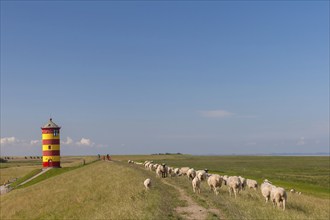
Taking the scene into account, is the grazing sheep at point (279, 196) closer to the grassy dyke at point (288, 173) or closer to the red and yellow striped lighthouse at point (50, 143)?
the grassy dyke at point (288, 173)

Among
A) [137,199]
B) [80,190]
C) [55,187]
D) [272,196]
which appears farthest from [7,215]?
[272,196]

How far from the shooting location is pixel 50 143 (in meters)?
68.5

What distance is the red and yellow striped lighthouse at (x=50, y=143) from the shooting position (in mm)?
68438

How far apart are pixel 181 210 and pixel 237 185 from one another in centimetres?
766

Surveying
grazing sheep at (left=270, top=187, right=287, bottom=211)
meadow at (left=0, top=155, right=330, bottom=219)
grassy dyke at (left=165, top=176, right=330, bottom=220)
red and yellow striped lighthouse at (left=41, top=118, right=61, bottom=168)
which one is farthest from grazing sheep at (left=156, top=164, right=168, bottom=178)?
red and yellow striped lighthouse at (left=41, top=118, right=61, bottom=168)

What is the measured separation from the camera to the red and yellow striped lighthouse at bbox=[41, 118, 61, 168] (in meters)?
68.4

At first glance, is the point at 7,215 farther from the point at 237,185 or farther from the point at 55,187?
the point at 237,185

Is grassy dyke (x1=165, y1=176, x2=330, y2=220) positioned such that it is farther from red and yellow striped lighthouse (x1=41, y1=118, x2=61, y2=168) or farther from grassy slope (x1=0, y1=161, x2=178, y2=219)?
red and yellow striped lighthouse (x1=41, y1=118, x2=61, y2=168)

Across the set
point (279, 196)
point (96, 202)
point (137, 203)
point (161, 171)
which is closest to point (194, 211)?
point (137, 203)

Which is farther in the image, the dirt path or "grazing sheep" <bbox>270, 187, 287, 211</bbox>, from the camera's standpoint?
"grazing sheep" <bbox>270, 187, 287, 211</bbox>

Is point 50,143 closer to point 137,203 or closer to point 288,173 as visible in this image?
→ point 288,173

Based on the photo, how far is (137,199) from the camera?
80.6 ft

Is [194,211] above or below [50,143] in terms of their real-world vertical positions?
below

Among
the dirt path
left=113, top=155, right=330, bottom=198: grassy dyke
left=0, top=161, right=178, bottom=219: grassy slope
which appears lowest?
A: left=113, top=155, right=330, bottom=198: grassy dyke
